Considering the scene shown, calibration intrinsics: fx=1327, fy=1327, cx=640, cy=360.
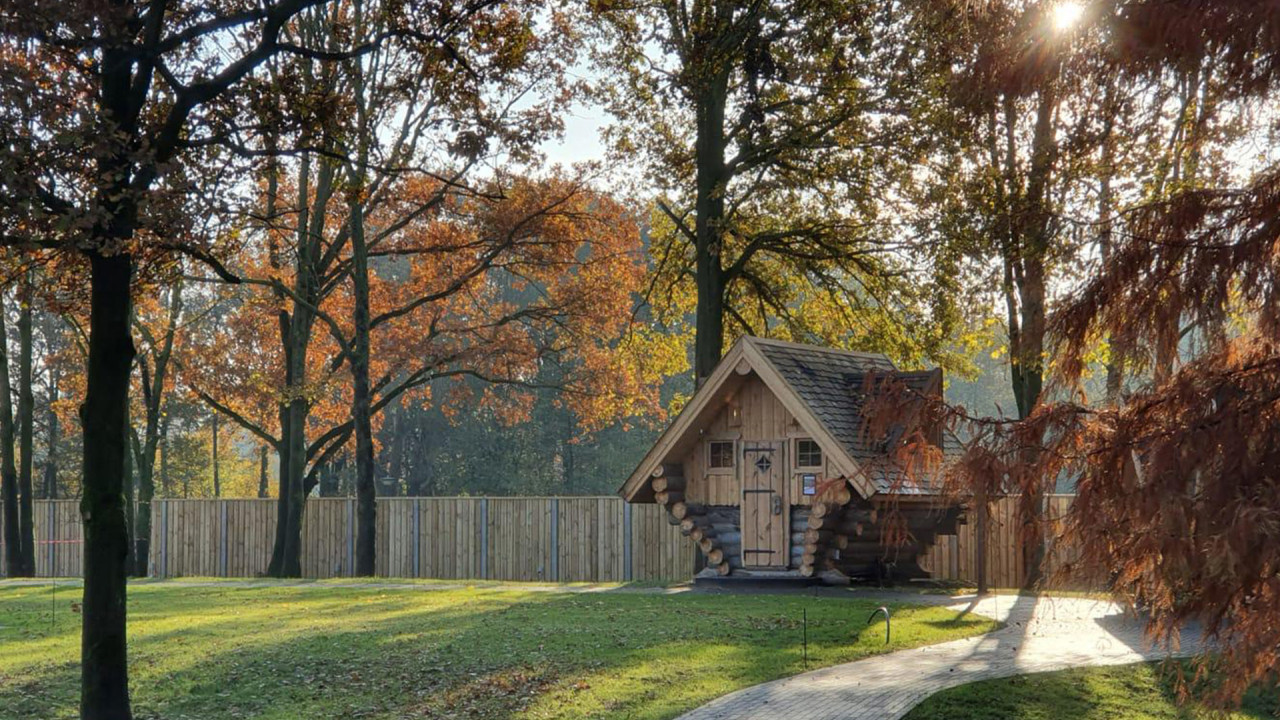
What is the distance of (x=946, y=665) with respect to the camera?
13320 mm

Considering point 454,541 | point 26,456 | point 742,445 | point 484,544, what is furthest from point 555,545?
point 26,456

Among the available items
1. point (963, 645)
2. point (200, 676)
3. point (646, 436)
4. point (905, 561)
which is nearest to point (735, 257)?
point (905, 561)

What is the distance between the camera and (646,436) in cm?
5534

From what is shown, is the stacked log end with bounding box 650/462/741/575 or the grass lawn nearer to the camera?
the grass lawn

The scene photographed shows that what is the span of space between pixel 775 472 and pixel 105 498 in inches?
523

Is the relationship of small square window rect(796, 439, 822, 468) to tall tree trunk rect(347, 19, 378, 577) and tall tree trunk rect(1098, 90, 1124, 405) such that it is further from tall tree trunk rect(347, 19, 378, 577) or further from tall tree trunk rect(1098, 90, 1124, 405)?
tall tree trunk rect(1098, 90, 1124, 405)

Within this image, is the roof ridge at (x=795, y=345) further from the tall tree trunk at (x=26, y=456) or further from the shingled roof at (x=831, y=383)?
the tall tree trunk at (x=26, y=456)

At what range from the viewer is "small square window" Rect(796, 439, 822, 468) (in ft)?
71.1

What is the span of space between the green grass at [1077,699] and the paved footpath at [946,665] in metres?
0.28

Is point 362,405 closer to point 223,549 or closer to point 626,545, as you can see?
point 626,545

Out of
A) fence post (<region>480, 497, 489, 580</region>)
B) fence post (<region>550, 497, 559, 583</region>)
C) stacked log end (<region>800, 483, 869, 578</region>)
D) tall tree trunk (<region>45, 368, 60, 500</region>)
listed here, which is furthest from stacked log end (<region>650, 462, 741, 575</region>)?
tall tree trunk (<region>45, 368, 60, 500</region>)

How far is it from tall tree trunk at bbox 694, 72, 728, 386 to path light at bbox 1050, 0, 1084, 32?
1837 centimetres

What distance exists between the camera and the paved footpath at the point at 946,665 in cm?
1085

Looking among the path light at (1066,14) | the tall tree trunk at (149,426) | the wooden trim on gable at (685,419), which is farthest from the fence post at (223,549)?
the path light at (1066,14)
